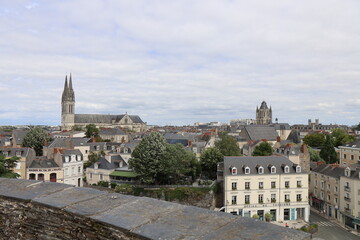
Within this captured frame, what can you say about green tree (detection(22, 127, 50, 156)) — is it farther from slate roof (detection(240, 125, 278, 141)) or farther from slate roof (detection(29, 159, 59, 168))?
slate roof (detection(240, 125, 278, 141))

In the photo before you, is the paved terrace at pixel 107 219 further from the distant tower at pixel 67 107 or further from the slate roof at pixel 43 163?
the distant tower at pixel 67 107

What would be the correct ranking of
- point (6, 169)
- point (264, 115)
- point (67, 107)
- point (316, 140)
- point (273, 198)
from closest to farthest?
1. point (6, 169)
2. point (273, 198)
3. point (316, 140)
4. point (67, 107)
5. point (264, 115)

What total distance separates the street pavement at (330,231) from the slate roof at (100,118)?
117 metres

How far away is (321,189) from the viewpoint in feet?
127

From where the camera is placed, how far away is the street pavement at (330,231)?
1115 inches

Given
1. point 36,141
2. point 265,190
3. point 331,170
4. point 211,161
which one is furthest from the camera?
point 36,141

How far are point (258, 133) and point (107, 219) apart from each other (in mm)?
78977

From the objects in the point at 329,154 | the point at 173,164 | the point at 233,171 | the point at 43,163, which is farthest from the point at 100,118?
the point at 233,171

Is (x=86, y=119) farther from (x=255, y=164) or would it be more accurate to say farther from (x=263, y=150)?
(x=255, y=164)

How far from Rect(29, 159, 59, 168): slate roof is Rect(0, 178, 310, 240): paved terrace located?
34.3 metres

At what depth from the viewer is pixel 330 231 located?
98.5 ft

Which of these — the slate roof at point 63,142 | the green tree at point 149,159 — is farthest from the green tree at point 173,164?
the slate roof at point 63,142

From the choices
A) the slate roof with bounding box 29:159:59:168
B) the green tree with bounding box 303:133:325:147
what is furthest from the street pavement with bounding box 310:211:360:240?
the green tree with bounding box 303:133:325:147

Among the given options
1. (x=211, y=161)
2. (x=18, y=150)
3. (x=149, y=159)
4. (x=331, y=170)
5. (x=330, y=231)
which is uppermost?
(x=18, y=150)
